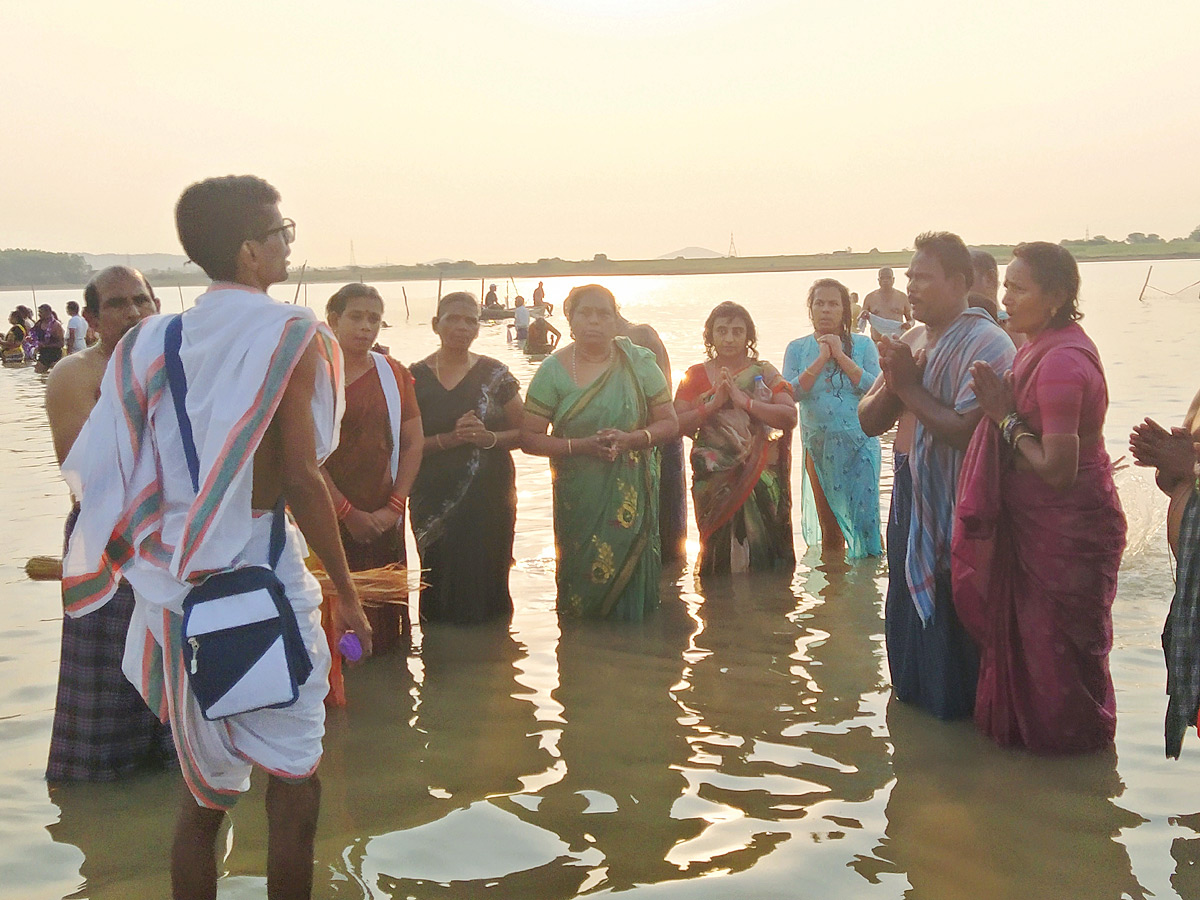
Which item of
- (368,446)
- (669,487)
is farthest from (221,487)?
(669,487)

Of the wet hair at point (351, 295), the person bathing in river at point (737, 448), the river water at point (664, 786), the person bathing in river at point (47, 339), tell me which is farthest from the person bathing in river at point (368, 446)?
the person bathing in river at point (47, 339)

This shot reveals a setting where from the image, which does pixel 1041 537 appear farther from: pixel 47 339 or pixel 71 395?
pixel 47 339

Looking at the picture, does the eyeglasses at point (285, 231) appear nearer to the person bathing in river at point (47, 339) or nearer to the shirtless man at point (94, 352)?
the shirtless man at point (94, 352)

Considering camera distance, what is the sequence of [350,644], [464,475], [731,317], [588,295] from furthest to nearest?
[731,317] → [588,295] → [464,475] → [350,644]

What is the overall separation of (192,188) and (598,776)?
247 centimetres

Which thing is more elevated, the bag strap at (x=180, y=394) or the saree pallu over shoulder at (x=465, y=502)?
the bag strap at (x=180, y=394)

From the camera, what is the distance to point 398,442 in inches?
209

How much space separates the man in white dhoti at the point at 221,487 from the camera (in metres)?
2.68

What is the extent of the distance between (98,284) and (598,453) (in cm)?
268

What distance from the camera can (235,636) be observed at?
8.61 feet

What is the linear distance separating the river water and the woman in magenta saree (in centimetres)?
20

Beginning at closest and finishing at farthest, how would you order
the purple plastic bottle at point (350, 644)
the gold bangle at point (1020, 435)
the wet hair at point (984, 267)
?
the purple plastic bottle at point (350, 644) → the gold bangle at point (1020, 435) → the wet hair at point (984, 267)

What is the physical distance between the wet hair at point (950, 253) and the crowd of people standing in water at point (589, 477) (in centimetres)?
1

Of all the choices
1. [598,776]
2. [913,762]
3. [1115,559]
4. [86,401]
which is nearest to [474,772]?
[598,776]
